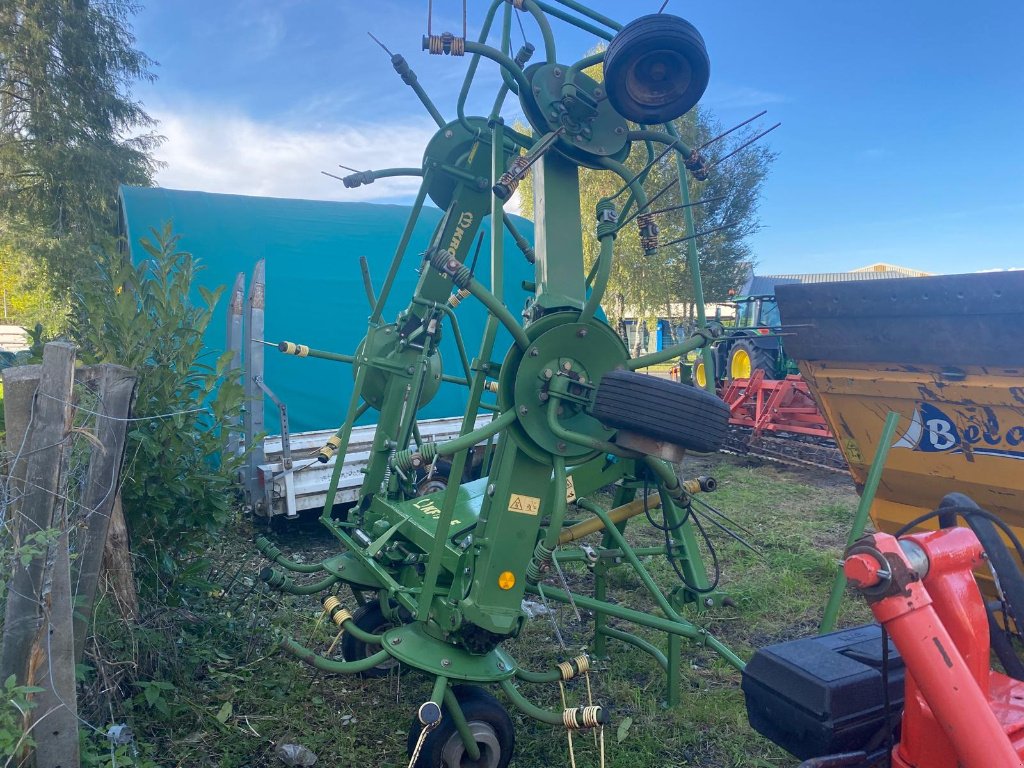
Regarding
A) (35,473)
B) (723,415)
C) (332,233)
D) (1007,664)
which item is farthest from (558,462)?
(332,233)

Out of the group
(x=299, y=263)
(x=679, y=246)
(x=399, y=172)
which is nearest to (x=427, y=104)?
(x=399, y=172)

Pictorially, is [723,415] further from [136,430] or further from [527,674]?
[136,430]

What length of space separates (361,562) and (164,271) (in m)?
1.89

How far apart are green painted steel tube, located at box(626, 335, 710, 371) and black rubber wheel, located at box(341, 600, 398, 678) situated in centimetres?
208

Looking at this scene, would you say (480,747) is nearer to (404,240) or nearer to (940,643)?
(940,643)

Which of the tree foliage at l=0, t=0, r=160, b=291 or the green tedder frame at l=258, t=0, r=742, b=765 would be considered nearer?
the green tedder frame at l=258, t=0, r=742, b=765

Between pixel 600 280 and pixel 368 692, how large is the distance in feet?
8.39

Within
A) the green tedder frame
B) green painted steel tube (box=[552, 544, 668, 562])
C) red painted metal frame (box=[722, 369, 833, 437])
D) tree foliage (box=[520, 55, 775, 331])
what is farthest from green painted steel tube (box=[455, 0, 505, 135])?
tree foliage (box=[520, 55, 775, 331])

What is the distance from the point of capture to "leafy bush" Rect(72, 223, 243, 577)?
3141 mm

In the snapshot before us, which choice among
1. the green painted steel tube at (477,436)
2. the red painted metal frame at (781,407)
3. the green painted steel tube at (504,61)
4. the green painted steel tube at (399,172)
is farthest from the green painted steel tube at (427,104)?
the red painted metal frame at (781,407)

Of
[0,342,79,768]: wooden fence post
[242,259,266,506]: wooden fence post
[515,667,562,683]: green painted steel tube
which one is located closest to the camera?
[0,342,79,768]: wooden fence post

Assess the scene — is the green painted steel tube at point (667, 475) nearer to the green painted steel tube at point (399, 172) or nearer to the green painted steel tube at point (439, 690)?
the green painted steel tube at point (439, 690)

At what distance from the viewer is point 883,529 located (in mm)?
3801

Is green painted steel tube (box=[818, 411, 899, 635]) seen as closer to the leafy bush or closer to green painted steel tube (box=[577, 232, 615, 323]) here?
green painted steel tube (box=[577, 232, 615, 323])
